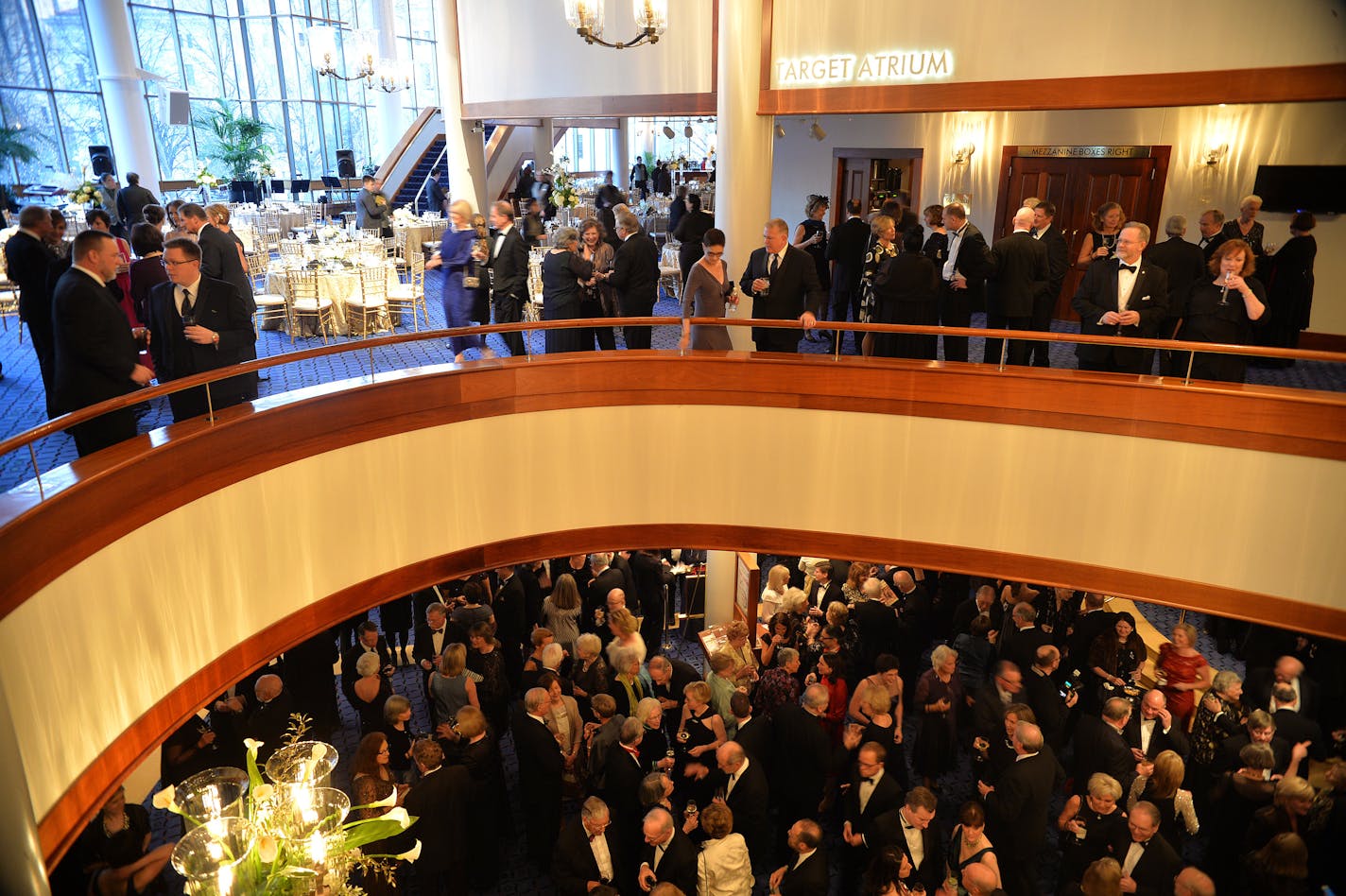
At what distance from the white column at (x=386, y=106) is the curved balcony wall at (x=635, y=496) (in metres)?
18.3

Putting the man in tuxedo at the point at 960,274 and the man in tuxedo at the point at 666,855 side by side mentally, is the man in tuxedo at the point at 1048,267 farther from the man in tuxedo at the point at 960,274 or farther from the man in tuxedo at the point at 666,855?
the man in tuxedo at the point at 666,855

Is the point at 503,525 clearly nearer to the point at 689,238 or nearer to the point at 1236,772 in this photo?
the point at 1236,772

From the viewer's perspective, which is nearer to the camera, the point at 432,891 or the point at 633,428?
the point at 432,891

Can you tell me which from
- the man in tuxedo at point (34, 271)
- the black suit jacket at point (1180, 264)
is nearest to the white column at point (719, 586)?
the black suit jacket at point (1180, 264)

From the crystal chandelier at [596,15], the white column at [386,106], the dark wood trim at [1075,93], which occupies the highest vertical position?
the white column at [386,106]

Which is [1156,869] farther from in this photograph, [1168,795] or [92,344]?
[92,344]

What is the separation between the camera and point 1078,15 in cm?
592

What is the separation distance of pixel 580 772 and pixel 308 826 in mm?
2524

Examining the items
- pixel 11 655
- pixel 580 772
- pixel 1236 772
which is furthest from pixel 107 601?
pixel 1236 772

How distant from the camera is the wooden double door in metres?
9.67

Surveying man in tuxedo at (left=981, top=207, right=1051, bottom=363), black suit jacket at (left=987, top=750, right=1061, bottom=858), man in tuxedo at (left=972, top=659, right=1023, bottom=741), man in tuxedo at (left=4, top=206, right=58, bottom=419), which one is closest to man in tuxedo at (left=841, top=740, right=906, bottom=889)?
black suit jacket at (left=987, top=750, right=1061, bottom=858)

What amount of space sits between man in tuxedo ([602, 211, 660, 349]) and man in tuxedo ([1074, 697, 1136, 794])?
391cm

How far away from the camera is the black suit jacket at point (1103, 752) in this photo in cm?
474

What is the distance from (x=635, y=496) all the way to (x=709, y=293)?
145 centimetres
